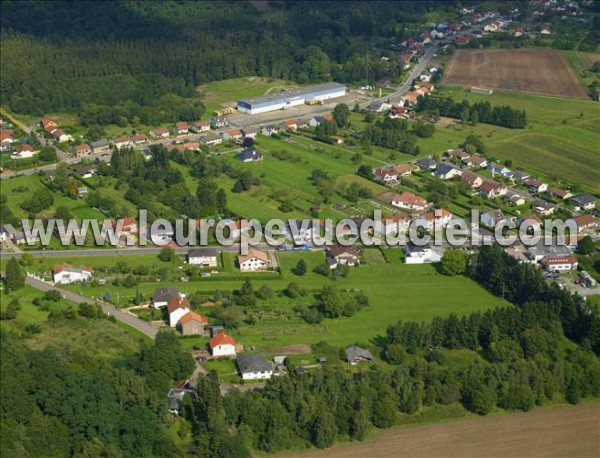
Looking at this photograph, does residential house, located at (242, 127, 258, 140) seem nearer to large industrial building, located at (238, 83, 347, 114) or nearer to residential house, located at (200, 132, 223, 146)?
residential house, located at (200, 132, 223, 146)

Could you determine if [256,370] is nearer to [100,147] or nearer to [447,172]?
[447,172]

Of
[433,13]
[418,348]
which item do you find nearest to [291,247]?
[418,348]

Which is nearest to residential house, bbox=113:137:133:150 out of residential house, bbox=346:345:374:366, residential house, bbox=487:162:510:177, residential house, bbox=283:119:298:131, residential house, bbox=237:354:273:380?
residential house, bbox=283:119:298:131

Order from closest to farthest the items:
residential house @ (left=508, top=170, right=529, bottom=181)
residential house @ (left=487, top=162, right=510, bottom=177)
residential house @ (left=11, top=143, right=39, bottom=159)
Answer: residential house @ (left=508, top=170, right=529, bottom=181), residential house @ (left=487, top=162, right=510, bottom=177), residential house @ (left=11, top=143, right=39, bottom=159)

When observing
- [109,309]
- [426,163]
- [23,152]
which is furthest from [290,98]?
[109,309]

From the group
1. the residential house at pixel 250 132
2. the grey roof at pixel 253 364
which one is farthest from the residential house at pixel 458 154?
the grey roof at pixel 253 364

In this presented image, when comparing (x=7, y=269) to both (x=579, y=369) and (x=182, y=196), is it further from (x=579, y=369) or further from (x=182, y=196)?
(x=579, y=369)

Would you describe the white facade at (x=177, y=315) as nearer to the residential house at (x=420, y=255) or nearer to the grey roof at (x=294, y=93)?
the residential house at (x=420, y=255)
